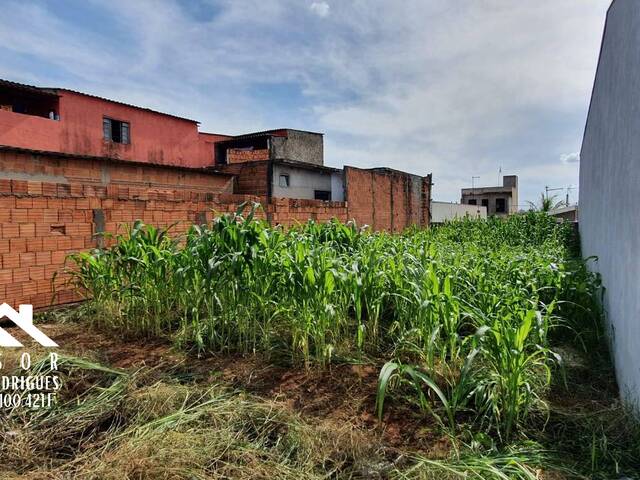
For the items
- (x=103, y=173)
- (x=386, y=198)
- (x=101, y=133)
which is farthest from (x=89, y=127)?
(x=386, y=198)

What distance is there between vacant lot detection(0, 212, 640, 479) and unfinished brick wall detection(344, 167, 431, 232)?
23.0ft

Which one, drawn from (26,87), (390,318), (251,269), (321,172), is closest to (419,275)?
(390,318)

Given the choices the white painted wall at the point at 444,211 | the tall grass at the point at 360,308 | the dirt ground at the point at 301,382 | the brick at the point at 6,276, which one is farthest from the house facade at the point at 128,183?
the white painted wall at the point at 444,211

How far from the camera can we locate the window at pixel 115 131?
1714 centimetres

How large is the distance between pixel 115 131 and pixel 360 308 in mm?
18340

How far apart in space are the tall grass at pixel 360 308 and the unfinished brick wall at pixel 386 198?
6868 mm

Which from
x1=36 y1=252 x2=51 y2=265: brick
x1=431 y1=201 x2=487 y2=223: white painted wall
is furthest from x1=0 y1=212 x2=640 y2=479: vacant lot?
x1=431 y1=201 x2=487 y2=223: white painted wall

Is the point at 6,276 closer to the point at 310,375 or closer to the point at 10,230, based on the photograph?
the point at 10,230

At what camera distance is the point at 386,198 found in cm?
1298

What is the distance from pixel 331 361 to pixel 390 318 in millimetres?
844

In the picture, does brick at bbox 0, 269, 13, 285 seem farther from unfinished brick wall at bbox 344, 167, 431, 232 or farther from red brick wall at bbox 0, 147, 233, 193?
unfinished brick wall at bbox 344, 167, 431, 232

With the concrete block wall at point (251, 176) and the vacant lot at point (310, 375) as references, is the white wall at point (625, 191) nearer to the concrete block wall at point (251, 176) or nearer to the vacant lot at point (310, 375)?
the vacant lot at point (310, 375)

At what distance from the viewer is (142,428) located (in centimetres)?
191

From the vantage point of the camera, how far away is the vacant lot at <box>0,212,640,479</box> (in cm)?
172
